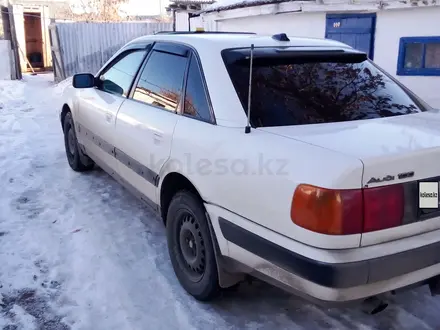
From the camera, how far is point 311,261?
6.96ft

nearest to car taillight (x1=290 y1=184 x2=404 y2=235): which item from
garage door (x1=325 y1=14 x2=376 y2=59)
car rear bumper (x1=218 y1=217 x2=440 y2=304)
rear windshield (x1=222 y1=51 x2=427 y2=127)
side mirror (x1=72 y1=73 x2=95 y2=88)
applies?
car rear bumper (x1=218 y1=217 x2=440 y2=304)

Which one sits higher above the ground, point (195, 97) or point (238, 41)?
point (238, 41)

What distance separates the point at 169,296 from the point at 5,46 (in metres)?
14.5

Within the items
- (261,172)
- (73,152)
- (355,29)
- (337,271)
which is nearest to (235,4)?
(355,29)

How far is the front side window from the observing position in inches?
157

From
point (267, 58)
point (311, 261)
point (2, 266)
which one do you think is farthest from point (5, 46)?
point (311, 261)

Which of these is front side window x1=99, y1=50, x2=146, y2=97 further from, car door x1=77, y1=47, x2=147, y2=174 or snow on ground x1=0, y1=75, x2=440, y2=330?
snow on ground x1=0, y1=75, x2=440, y2=330

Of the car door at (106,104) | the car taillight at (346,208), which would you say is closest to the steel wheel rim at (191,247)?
the car taillight at (346,208)

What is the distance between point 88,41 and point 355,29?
9734mm

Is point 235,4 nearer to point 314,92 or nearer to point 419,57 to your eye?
point 419,57

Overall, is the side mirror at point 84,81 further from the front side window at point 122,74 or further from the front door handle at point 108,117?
the front door handle at point 108,117

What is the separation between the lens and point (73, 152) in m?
5.67

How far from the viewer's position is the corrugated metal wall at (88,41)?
1497cm

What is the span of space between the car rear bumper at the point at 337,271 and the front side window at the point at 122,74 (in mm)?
2082
